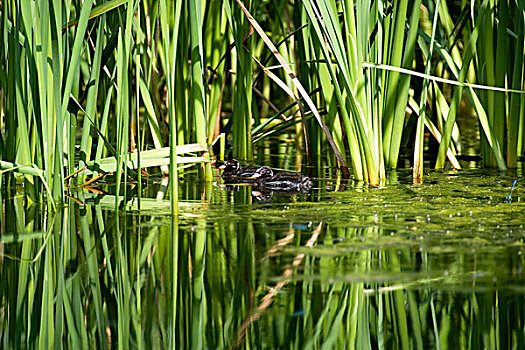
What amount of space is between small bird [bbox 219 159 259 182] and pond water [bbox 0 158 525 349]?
1.74ft

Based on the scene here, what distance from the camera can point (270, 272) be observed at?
216cm

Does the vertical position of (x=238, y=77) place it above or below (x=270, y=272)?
above

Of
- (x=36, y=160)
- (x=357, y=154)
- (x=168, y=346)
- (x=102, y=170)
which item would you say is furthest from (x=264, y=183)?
(x=168, y=346)

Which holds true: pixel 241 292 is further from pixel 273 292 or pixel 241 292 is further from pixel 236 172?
pixel 236 172

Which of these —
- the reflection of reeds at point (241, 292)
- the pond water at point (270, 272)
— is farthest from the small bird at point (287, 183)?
the reflection of reeds at point (241, 292)

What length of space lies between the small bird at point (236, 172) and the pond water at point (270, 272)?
530 millimetres

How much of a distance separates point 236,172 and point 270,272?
168 cm

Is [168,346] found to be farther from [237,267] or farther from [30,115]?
[30,115]

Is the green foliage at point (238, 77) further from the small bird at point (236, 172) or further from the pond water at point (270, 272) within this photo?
the pond water at point (270, 272)

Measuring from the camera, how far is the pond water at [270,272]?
1771 mm

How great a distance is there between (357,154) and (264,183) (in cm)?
46

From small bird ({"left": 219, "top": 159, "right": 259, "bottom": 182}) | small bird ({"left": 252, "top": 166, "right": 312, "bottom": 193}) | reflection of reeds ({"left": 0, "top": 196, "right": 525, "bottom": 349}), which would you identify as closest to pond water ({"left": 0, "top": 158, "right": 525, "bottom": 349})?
reflection of reeds ({"left": 0, "top": 196, "right": 525, "bottom": 349})

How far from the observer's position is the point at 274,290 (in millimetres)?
1994

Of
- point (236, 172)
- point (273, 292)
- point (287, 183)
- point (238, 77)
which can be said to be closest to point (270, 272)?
point (273, 292)
